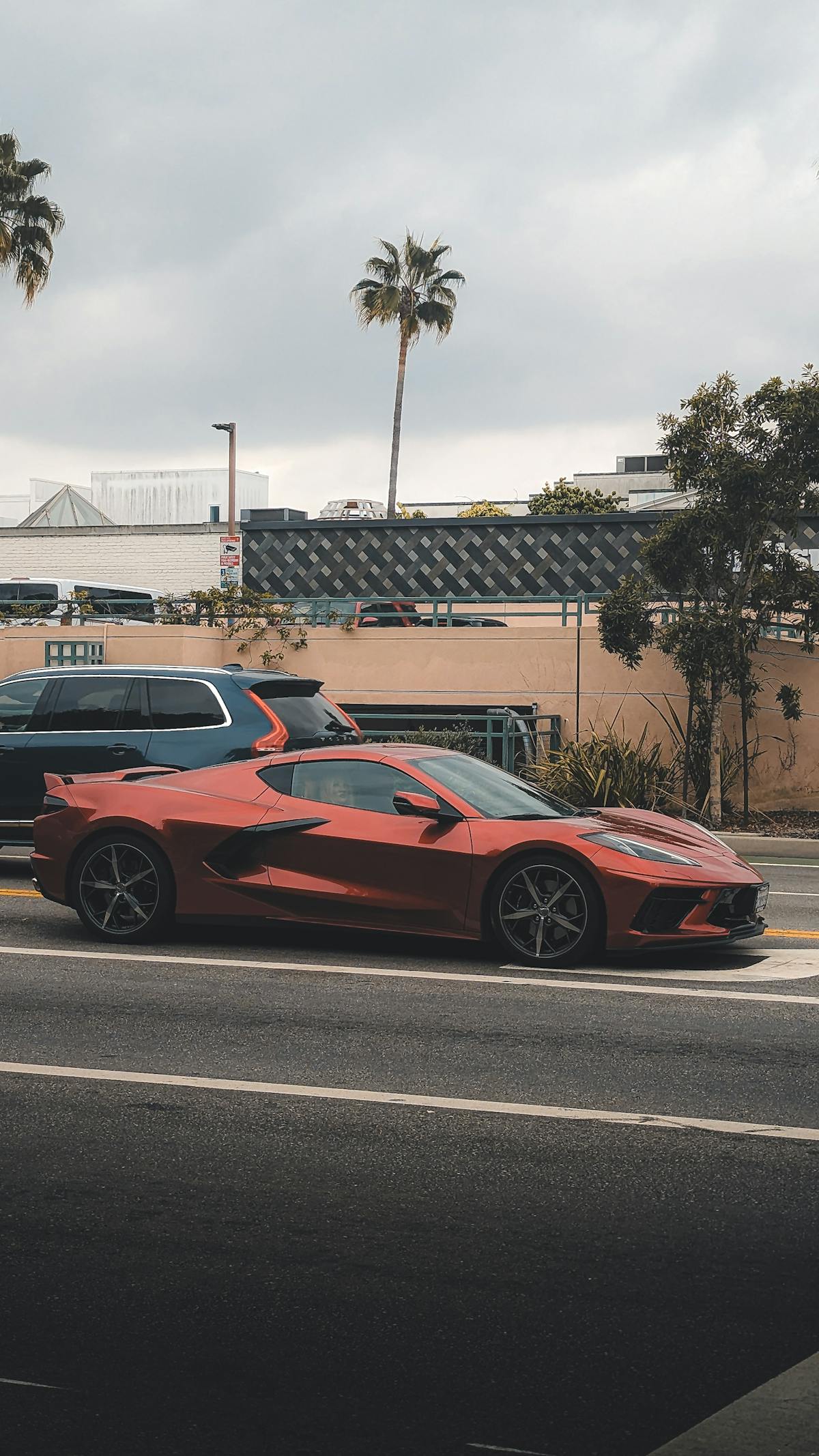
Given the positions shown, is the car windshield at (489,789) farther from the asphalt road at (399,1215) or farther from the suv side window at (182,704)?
the suv side window at (182,704)

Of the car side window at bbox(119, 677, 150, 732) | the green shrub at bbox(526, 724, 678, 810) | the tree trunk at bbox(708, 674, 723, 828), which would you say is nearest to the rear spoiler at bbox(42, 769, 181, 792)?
the car side window at bbox(119, 677, 150, 732)

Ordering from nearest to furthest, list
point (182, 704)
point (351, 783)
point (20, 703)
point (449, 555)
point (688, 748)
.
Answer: point (351, 783), point (182, 704), point (20, 703), point (688, 748), point (449, 555)

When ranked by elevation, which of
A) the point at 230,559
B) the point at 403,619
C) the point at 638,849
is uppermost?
the point at 230,559

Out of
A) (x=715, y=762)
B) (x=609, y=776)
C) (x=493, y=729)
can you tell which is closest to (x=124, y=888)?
(x=609, y=776)

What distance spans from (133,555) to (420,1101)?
41868mm

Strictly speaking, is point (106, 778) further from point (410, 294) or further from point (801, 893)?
point (410, 294)

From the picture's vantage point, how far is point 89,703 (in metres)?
12.8

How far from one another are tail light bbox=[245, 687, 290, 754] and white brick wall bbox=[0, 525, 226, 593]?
33845 mm

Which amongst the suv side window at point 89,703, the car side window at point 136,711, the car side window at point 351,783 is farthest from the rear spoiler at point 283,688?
the car side window at point 351,783

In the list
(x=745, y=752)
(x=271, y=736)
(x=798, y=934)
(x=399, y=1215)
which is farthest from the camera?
(x=745, y=752)

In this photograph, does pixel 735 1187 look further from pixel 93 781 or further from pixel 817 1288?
pixel 93 781

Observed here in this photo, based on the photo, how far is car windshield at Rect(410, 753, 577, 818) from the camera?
30.2 ft

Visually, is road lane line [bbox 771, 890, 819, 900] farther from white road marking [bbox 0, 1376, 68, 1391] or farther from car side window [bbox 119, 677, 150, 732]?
white road marking [bbox 0, 1376, 68, 1391]

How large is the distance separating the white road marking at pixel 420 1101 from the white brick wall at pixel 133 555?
130 ft
